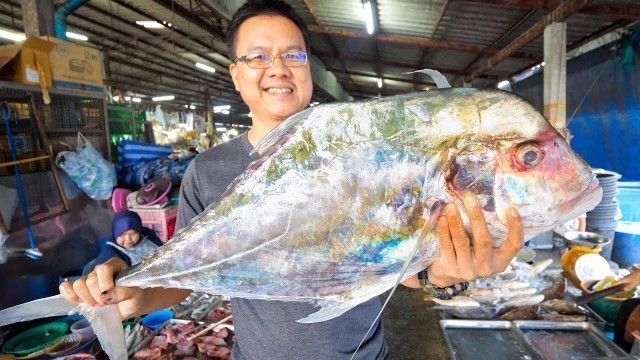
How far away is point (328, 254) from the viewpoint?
44.1 inches

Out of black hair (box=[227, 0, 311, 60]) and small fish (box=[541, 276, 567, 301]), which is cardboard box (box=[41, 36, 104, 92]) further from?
small fish (box=[541, 276, 567, 301])

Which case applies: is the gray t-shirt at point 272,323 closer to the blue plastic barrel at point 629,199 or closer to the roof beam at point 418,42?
the blue plastic barrel at point 629,199

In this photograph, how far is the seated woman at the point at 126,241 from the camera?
3.97 metres

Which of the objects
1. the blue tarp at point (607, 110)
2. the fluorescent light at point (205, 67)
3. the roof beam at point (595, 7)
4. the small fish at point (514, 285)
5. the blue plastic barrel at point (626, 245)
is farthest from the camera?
the fluorescent light at point (205, 67)

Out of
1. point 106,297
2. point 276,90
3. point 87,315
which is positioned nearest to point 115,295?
point 106,297

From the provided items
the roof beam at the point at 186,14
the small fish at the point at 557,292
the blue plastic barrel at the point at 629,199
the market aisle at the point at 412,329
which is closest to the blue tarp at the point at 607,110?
the blue plastic barrel at the point at 629,199

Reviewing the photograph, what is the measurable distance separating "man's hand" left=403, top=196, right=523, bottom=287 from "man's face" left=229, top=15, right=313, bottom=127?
87 cm

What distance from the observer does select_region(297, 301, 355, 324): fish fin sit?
3.63 feet

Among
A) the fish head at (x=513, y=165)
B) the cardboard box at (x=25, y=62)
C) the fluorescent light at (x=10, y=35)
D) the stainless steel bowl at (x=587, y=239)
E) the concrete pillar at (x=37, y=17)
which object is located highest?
the fluorescent light at (x=10, y=35)

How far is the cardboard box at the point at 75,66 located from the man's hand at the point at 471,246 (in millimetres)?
5395

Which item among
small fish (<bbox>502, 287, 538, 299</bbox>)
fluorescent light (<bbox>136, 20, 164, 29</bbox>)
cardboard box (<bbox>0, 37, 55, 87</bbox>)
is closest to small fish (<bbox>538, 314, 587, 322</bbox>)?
small fish (<bbox>502, 287, 538, 299</bbox>)

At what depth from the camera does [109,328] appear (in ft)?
4.56

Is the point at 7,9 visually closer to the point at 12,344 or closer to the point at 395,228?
the point at 12,344

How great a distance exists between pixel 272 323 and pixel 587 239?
5.66 m
